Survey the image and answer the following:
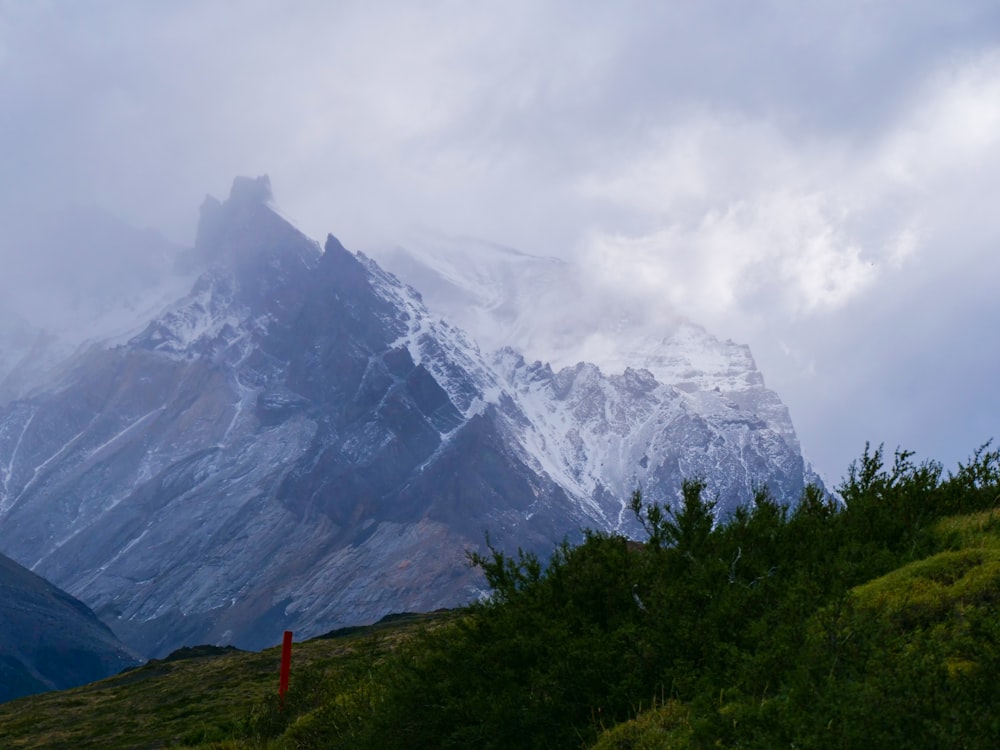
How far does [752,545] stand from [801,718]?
7722 millimetres

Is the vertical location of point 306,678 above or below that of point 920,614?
above

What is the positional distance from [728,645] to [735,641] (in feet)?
2.67

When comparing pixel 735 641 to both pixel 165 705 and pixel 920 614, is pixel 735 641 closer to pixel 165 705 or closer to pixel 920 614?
pixel 920 614

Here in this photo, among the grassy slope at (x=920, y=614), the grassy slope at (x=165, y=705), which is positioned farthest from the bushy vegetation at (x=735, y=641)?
the grassy slope at (x=165, y=705)

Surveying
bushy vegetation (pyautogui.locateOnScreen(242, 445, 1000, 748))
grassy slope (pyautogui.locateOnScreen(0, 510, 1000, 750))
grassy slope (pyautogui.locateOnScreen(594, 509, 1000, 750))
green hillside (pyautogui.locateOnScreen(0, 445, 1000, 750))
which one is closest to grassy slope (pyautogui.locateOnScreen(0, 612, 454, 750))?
grassy slope (pyautogui.locateOnScreen(0, 510, 1000, 750))

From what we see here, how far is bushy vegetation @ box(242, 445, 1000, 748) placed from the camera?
923 cm

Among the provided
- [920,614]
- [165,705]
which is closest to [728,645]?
[920,614]

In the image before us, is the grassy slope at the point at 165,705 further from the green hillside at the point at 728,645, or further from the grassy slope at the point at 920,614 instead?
the grassy slope at the point at 920,614

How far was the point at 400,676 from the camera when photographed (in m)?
16.2

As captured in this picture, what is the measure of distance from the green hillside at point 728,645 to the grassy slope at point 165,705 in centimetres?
388

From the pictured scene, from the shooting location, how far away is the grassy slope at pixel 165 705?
85.1 feet

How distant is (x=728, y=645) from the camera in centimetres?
1237

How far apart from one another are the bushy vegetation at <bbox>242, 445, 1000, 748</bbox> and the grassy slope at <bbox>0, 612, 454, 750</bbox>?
7139mm

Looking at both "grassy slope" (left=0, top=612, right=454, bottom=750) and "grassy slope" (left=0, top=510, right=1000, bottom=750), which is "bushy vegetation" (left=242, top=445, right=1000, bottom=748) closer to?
"grassy slope" (left=0, top=510, right=1000, bottom=750)
